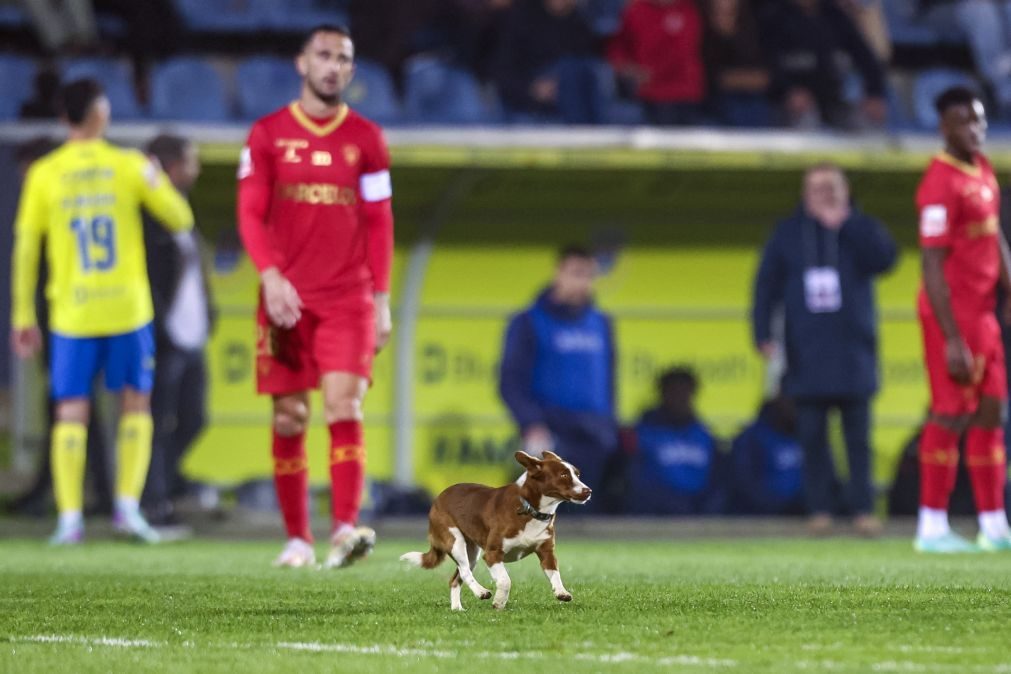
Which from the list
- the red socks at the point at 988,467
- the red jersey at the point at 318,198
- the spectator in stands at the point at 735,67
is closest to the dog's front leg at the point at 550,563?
the red jersey at the point at 318,198

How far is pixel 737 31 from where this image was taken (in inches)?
501

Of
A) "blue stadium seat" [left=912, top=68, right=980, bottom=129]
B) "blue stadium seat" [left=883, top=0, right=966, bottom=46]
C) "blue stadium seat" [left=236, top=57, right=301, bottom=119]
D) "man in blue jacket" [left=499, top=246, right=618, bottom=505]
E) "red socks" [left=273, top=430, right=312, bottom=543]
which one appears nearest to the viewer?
"red socks" [left=273, top=430, right=312, bottom=543]

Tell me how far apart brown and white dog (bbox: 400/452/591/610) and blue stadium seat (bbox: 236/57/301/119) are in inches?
333

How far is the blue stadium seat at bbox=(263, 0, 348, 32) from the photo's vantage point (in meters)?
13.3

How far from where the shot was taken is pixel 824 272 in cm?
954

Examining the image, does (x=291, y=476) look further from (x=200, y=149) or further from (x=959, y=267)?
(x=200, y=149)

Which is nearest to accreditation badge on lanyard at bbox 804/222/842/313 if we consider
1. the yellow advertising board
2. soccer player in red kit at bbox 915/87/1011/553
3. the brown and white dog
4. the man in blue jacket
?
the man in blue jacket

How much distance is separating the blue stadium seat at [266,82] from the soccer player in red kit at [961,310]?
5.81 meters

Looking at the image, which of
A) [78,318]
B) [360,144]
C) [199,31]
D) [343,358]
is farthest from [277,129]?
[199,31]

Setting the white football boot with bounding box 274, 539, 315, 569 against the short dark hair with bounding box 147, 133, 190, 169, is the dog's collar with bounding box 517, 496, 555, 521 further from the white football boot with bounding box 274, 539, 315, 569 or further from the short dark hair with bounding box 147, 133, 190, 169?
the short dark hair with bounding box 147, 133, 190, 169

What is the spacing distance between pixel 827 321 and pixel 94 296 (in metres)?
3.77

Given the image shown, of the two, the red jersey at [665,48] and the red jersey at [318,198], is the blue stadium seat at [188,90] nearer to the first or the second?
the red jersey at [665,48]

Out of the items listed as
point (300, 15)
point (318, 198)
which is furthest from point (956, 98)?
point (300, 15)

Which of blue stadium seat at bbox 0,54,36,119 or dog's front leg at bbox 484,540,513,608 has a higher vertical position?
blue stadium seat at bbox 0,54,36,119
